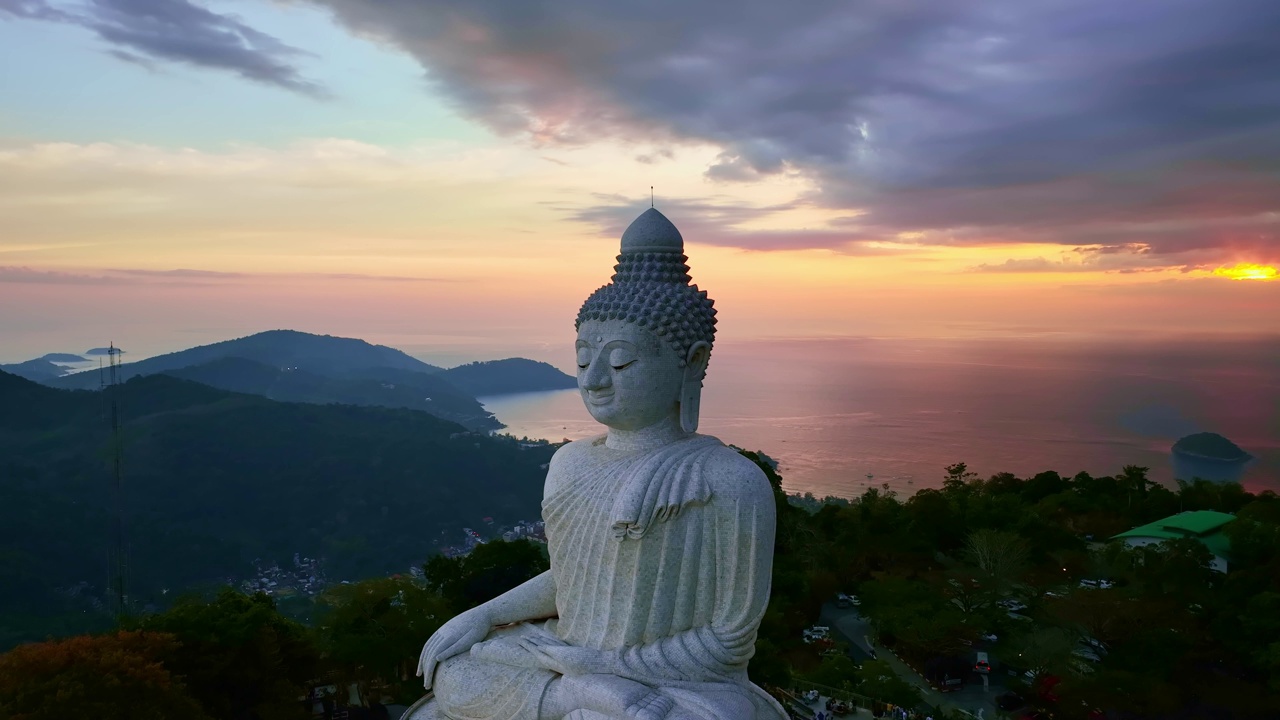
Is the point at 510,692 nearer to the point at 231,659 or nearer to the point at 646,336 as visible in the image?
the point at 646,336

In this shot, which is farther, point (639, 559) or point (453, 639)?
point (453, 639)

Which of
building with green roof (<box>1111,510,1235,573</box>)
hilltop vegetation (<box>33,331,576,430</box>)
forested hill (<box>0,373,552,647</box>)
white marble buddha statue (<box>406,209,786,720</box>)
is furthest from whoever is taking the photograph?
hilltop vegetation (<box>33,331,576,430</box>)

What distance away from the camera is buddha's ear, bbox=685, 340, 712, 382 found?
5625 millimetres

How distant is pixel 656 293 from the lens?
5566mm

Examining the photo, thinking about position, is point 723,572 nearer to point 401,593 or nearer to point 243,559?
point 401,593

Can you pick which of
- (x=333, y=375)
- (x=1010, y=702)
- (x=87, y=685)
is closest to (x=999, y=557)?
(x=1010, y=702)

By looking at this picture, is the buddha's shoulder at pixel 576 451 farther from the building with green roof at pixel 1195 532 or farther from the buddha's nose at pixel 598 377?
the building with green roof at pixel 1195 532

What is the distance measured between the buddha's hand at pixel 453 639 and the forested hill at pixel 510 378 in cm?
6376

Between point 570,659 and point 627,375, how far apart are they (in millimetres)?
1791

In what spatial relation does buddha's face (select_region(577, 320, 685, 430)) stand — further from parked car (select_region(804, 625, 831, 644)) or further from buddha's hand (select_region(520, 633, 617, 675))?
parked car (select_region(804, 625, 831, 644))

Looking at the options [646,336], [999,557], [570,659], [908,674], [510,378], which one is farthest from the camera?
[510,378]

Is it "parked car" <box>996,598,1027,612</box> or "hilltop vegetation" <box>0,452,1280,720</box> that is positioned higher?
"hilltop vegetation" <box>0,452,1280,720</box>

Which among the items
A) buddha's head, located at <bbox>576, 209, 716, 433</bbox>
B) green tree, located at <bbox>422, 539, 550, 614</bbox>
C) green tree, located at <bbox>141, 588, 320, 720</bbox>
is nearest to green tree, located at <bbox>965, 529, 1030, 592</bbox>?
green tree, located at <bbox>422, 539, 550, 614</bbox>

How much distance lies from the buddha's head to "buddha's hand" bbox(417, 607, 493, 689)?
1.66 metres
